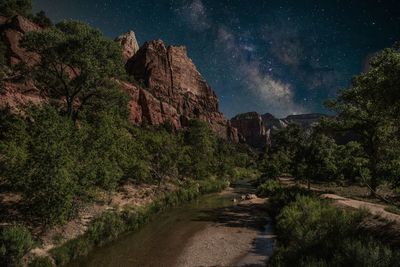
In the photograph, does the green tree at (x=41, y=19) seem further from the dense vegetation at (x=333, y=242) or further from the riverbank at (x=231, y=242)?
the dense vegetation at (x=333, y=242)

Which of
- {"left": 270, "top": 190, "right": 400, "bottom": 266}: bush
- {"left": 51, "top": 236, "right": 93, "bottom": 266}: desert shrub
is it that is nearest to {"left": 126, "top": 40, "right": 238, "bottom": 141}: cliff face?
{"left": 270, "top": 190, "right": 400, "bottom": 266}: bush

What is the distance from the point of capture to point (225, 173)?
240 feet

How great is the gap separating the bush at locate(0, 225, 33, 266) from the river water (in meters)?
3.25

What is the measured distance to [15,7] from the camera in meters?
72.0

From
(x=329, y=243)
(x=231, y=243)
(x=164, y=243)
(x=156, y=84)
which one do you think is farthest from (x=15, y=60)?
(x=156, y=84)

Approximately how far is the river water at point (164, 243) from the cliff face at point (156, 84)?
35722mm

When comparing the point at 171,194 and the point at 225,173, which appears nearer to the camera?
the point at 171,194

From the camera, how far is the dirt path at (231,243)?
677 inches

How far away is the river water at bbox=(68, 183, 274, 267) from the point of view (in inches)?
661

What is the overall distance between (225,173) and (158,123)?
46.1 meters

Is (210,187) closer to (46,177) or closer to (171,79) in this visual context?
(46,177)

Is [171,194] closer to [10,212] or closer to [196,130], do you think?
[10,212]

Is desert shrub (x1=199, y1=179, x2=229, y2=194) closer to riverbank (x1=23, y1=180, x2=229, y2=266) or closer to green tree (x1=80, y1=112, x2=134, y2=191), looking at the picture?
riverbank (x1=23, y1=180, x2=229, y2=266)

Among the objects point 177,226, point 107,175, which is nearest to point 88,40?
point 107,175
